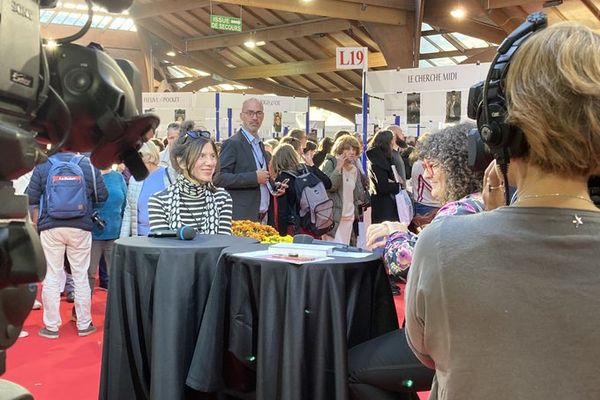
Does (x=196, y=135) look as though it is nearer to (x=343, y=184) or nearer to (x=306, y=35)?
(x=343, y=184)

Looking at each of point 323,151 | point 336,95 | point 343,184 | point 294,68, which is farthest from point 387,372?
point 336,95

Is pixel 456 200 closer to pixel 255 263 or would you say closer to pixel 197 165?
pixel 255 263

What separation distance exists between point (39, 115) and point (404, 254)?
1.30m

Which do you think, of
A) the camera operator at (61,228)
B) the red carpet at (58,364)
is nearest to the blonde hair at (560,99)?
the red carpet at (58,364)

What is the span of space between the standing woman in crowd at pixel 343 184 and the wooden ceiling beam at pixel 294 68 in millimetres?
10090

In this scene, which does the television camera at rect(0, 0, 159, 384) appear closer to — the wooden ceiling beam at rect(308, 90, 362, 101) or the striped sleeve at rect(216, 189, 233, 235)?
the striped sleeve at rect(216, 189, 233, 235)

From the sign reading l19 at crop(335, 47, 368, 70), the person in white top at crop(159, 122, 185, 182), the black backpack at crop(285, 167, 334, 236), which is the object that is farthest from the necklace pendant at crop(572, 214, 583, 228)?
the sign reading l19 at crop(335, 47, 368, 70)

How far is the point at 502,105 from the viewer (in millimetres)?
943

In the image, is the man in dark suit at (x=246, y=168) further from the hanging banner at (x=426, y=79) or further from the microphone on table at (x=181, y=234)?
the hanging banner at (x=426, y=79)

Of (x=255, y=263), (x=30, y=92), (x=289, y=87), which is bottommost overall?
(x=255, y=263)

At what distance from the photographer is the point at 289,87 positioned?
19625 mm

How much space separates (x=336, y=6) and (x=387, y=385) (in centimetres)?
1025

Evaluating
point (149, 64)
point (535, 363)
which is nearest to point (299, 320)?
point (535, 363)

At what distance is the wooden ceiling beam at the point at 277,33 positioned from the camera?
539 inches
